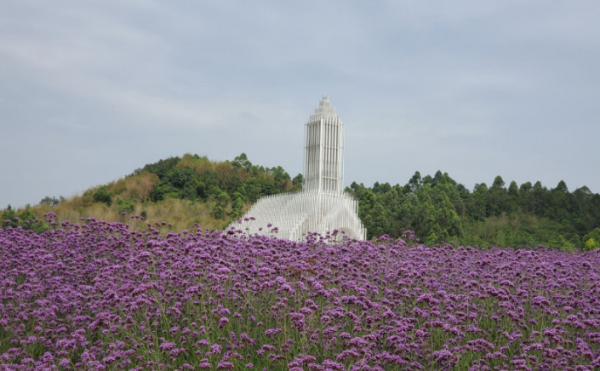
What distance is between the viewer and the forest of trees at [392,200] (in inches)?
1172

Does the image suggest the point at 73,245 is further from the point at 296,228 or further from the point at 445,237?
the point at 445,237

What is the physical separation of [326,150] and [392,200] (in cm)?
474

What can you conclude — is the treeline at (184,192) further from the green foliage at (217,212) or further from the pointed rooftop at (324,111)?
the pointed rooftop at (324,111)

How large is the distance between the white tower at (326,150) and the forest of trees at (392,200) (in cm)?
221

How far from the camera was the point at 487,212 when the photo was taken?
3800 centimetres

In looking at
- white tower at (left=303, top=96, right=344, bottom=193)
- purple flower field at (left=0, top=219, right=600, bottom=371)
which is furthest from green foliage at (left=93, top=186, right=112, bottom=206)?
purple flower field at (left=0, top=219, right=600, bottom=371)

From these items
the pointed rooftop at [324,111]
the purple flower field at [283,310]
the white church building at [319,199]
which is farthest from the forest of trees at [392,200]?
the purple flower field at [283,310]

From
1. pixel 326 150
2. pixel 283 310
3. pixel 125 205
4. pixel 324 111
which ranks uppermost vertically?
pixel 324 111

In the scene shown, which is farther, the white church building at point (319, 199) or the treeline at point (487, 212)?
the treeline at point (487, 212)

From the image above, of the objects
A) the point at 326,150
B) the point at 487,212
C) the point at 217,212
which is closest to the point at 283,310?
the point at 326,150

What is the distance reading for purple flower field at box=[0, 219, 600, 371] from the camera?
619cm

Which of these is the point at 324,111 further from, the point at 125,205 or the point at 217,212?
the point at 125,205

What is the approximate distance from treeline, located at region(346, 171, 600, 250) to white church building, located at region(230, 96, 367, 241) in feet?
6.15

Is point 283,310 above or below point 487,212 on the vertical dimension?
below
